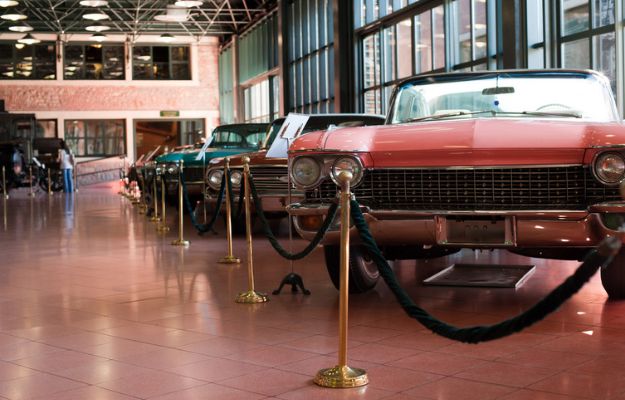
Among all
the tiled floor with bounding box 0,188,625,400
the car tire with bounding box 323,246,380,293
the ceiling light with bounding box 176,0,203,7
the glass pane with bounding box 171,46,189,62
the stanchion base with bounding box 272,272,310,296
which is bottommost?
the tiled floor with bounding box 0,188,625,400

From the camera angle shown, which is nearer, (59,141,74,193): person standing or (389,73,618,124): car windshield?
(389,73,618,124): car windshield

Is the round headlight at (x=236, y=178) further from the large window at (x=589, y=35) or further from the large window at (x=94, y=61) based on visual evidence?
the large window at (x=94, y=61)

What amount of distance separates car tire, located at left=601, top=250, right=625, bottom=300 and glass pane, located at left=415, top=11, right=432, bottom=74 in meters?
14.2

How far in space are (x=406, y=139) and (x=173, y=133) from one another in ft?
143

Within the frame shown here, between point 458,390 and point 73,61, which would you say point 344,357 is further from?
point 73,61

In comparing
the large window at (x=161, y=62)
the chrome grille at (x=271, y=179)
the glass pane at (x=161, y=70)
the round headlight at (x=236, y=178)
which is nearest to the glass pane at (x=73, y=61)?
the large window at (x=161, y=62)

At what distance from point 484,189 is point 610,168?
0.76 metres

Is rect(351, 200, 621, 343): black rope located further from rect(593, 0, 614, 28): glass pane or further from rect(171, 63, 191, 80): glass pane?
rect(171, 63, 191, 80): glass pane

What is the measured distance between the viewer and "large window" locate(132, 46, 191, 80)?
4656 centimetres

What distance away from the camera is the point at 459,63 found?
18.6 m

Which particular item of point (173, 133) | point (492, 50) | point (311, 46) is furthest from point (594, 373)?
point (173, 133)

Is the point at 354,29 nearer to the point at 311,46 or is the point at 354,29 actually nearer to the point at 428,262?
the point at 311,46

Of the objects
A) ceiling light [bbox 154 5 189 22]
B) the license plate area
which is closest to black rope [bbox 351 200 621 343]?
the license plate area

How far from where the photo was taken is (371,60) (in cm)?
2416
